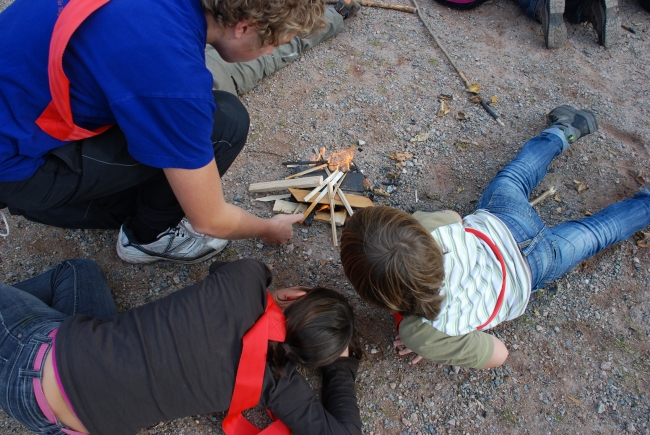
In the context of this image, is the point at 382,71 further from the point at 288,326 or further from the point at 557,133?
the point at 288,326

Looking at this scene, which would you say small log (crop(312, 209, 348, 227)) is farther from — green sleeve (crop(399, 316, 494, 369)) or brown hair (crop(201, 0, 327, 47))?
brown hair (crop(201, 0, 327, 47))

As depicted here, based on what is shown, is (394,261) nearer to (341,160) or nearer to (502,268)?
(502,268)

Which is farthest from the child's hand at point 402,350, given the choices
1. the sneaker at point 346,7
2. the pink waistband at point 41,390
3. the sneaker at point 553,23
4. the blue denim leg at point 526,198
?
the sneaker at point 553,23

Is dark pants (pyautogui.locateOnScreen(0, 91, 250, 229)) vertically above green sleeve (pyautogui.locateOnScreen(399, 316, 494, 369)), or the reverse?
dark pants (pyautogui.locateOnScreen(0, 91, 250, 229))

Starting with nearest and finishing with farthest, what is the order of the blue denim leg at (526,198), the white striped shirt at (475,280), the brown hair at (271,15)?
the brown hair at (271,15)
the white striped shirt at (475,280)
the blue denim leg at (526,198)

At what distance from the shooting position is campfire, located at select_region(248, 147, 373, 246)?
335 centimetres

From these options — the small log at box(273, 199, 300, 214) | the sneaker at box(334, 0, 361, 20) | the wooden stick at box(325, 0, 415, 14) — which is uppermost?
the sneaker at box(334, 0, 361, 20)

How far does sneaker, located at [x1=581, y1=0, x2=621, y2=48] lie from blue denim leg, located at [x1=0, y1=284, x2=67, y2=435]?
5754mm

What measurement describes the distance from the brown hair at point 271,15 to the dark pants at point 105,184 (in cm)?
81

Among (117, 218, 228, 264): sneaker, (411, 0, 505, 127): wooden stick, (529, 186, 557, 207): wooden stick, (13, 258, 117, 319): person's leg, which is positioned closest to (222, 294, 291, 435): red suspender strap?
(117, 218, 228, 264): sneaker

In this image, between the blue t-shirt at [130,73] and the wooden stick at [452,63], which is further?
the wooden stick at [452,63]

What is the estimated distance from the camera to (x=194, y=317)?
2.00 m

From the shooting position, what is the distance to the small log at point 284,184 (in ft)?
11.1

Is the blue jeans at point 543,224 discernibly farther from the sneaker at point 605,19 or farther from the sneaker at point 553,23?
the sneaker at point 605,19
